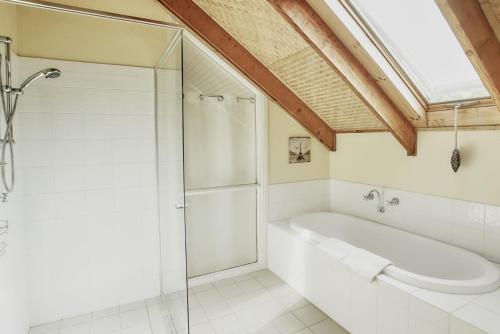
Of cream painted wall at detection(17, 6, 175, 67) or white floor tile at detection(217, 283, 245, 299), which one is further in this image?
white floor tile at detection(217, 283, 245, 299)

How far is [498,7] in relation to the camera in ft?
4.44

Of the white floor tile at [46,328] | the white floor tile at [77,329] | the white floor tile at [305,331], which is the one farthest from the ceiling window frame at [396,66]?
the white floor tile at [46,328]

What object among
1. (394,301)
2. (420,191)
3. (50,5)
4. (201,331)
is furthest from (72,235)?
(420,191)

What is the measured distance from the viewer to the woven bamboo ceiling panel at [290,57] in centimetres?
217

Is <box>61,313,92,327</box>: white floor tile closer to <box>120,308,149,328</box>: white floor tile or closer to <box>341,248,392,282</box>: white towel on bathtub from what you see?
<box>120,308,149,328</box>: white floor tile

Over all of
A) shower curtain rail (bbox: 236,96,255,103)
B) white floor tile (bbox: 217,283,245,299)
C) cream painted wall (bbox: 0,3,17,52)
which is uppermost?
cream painted wall (bbox: 0,3,17,52)

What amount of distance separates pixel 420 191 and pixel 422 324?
51.7 inches

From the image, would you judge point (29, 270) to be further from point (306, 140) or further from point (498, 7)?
point (498, 7)

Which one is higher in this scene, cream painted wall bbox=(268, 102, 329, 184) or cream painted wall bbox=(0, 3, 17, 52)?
cream painted wall bbox=(0, 3, 17, 52)

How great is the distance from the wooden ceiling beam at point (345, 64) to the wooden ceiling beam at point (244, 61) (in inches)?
33.9

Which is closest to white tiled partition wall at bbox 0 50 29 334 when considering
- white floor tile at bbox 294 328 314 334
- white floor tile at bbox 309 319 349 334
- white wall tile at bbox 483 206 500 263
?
white floor tile at bbox 294 328 314 334

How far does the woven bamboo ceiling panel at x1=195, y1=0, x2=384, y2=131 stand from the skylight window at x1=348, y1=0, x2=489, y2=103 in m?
0.44

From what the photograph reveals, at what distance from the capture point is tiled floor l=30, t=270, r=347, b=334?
7.39 ft

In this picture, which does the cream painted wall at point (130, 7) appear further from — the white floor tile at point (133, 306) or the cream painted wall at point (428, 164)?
the white floor tile at point (133, 306)
